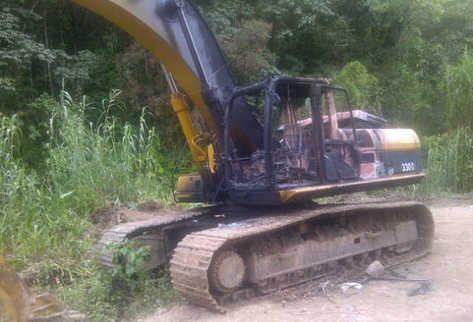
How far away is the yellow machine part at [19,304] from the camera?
4066 millimetres

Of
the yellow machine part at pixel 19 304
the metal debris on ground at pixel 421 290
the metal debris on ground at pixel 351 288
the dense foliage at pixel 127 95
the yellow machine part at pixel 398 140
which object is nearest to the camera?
the yellow machine part at pixel 19 304

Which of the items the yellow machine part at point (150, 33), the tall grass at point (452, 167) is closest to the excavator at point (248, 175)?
the yellow machine part at point (150, 33)

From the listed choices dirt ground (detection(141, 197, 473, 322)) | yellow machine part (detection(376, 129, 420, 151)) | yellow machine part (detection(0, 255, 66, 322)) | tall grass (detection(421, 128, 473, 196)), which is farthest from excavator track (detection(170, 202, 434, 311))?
tall grass (detection(421, 128, 473, 196))

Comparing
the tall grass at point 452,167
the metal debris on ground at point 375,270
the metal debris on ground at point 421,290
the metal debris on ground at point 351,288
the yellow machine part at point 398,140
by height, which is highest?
the yellow machine part at point 398,140

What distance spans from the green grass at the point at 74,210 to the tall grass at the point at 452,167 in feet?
25.3

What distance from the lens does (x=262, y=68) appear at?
38.4 feet

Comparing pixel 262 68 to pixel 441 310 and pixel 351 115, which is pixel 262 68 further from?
pixel 441 310

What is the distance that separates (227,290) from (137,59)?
25.1 feet

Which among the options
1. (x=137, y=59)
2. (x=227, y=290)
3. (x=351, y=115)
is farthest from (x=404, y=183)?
(x=137, y=59)

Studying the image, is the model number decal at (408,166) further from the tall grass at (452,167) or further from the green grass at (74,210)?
the tall grass at (452,167)

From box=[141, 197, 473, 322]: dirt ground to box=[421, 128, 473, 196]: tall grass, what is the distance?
6892 mm

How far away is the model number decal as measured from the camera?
6.79 metres

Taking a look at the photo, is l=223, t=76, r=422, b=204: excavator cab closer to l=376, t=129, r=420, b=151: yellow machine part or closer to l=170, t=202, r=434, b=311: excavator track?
l=376, t=129, r=420, b=151: yellow machine part

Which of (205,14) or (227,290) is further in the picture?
(205,14)
